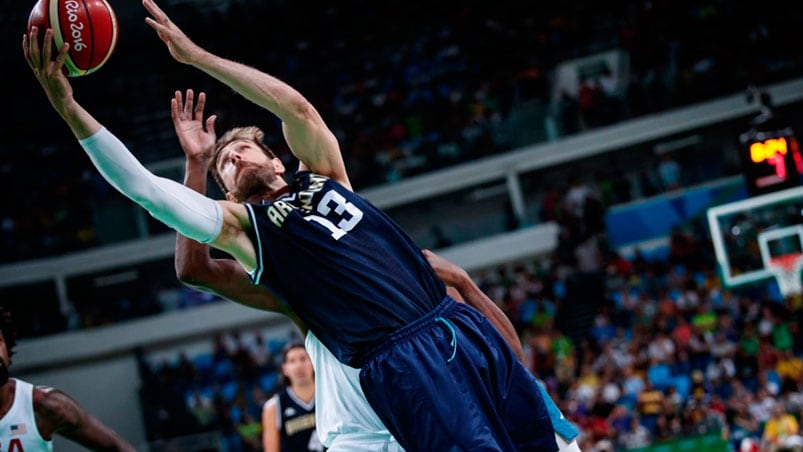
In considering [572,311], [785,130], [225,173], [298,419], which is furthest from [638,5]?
[225,173]

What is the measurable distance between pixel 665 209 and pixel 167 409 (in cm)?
991

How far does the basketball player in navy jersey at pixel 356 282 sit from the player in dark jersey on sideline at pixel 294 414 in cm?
287

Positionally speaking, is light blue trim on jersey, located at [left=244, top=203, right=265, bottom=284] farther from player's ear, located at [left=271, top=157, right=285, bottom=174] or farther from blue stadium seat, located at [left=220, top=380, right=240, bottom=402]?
blue stadium seat, located at [left=220, top=380, right=240, bottom=402]

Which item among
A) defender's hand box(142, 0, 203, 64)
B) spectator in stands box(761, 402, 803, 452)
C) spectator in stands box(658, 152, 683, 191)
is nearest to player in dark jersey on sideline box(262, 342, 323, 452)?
defender's hand box(142, 0, 203, 64)

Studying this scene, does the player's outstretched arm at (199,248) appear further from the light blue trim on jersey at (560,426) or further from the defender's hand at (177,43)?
the light blue trim on jersey at (560,426)

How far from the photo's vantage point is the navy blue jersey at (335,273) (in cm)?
350

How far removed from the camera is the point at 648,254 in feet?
61.4

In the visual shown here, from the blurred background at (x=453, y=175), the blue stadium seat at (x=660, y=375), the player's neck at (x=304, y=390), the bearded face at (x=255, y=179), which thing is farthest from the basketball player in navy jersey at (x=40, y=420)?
the blue stadium seat at (x=660, y=375)

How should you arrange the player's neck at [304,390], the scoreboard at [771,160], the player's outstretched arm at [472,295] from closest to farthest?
the player's outstretched arm at [472,295], the player's neck at [304,390], the scoreboard at [771,160]

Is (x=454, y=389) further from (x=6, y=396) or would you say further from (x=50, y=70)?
(x=6, y=396)

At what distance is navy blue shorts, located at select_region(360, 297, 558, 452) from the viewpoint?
11.1 ft

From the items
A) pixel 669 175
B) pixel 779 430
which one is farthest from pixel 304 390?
pixel 669 175

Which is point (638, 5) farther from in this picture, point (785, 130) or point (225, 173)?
point (225, 173)

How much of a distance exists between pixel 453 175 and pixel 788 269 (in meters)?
8.28
